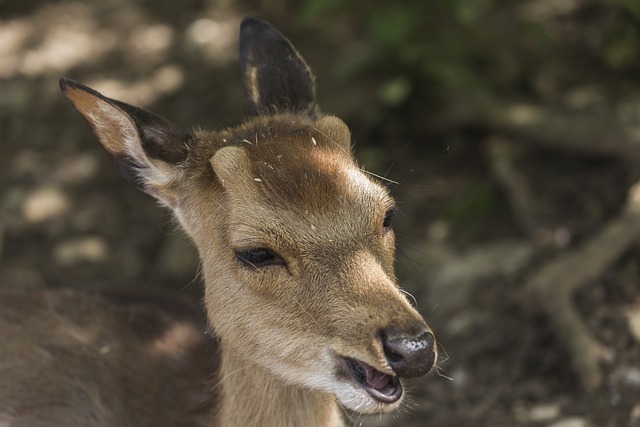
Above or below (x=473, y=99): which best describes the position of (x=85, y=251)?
below

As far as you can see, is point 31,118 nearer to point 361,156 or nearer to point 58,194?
point 58,194

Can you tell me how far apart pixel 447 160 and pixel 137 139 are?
194 inches

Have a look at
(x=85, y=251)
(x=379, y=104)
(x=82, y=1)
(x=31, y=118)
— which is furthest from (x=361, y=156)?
(x=82, y=1)

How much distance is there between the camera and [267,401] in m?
5.22

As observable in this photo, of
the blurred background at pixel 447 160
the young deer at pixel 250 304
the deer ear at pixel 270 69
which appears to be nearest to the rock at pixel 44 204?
the blurred background at pixel 447 160

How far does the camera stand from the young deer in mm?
4605

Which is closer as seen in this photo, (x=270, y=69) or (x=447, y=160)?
(x=270, y=69)

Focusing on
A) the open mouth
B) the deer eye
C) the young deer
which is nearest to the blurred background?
the young deer

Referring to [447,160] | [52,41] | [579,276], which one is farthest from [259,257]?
[52,41]

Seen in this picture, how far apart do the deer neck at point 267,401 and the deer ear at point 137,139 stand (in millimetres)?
1045

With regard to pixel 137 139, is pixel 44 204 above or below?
below

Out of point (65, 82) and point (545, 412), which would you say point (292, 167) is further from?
point (545, 412)

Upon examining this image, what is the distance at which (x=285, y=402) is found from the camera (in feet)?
17.1

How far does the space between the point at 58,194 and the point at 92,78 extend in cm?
155
